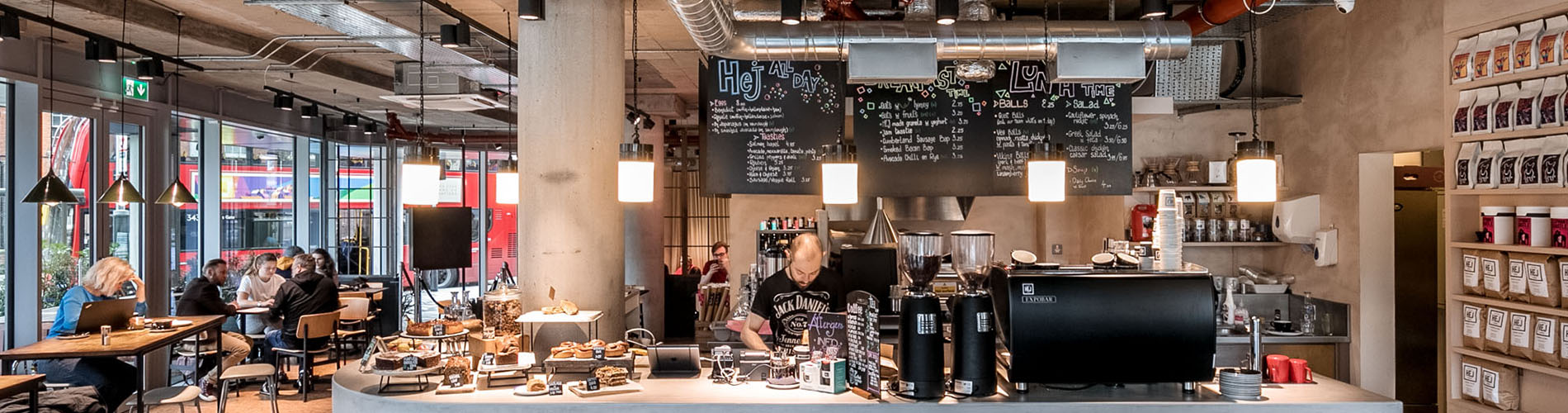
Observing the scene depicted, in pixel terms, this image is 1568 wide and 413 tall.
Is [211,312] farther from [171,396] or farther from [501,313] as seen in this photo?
[501,313]

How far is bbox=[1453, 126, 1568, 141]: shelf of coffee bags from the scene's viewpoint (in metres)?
3.90

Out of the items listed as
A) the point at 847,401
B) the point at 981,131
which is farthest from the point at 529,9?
the point at 981,131

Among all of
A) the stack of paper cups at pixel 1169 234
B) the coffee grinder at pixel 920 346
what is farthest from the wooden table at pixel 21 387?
→ the stack of paper cups at pixel 1169 234

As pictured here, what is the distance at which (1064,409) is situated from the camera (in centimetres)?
326

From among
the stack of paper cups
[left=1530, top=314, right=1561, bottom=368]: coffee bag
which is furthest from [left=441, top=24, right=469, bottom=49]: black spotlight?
[left=1530, top=314, right=1561, bottom=368]: coffee bag

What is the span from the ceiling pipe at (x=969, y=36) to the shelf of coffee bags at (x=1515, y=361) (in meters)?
1.93

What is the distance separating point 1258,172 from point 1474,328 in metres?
1.40

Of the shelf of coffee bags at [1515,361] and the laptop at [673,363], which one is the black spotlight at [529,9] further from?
the shelf of coffee bags at [1515,361]

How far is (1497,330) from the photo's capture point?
4270 millimetres

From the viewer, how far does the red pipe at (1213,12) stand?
4.64m

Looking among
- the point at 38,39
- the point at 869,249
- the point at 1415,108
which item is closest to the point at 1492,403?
the point at 1415,108

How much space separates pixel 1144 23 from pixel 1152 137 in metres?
1.91

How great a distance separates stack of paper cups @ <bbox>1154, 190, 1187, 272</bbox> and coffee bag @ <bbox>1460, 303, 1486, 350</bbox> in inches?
77.0

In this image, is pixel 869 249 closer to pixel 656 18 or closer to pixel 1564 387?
pixel 656 18
